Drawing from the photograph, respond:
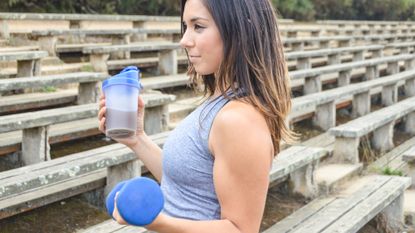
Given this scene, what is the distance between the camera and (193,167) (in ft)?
5.14

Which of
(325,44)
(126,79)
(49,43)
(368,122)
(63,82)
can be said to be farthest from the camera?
(325,44)

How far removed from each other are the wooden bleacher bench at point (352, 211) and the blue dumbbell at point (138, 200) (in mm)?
2252

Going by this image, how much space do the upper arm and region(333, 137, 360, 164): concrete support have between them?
3756mm

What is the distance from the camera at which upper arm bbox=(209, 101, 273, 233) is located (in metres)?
1.45

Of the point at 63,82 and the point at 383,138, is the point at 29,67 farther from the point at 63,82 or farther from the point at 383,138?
the point at 383,138

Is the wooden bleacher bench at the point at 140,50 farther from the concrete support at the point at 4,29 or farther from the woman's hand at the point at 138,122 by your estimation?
the woman's hand at the point at 138,122

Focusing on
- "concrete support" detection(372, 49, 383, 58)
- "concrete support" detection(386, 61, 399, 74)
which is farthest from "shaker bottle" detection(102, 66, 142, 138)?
"concrete support" detection(372, 49, 383, 58)

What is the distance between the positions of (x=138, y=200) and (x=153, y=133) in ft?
11.9

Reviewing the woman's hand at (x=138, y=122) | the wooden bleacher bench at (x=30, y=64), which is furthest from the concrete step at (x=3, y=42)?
the woman's hand at (x=138, y=122)

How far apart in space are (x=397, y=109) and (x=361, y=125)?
4.13 feet

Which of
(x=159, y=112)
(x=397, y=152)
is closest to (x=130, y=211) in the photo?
(x=159, y=112)

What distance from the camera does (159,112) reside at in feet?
16.2

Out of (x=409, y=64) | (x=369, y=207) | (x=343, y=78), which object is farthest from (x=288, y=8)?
(x=369, y=207)

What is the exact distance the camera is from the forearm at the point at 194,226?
4.69 ft
